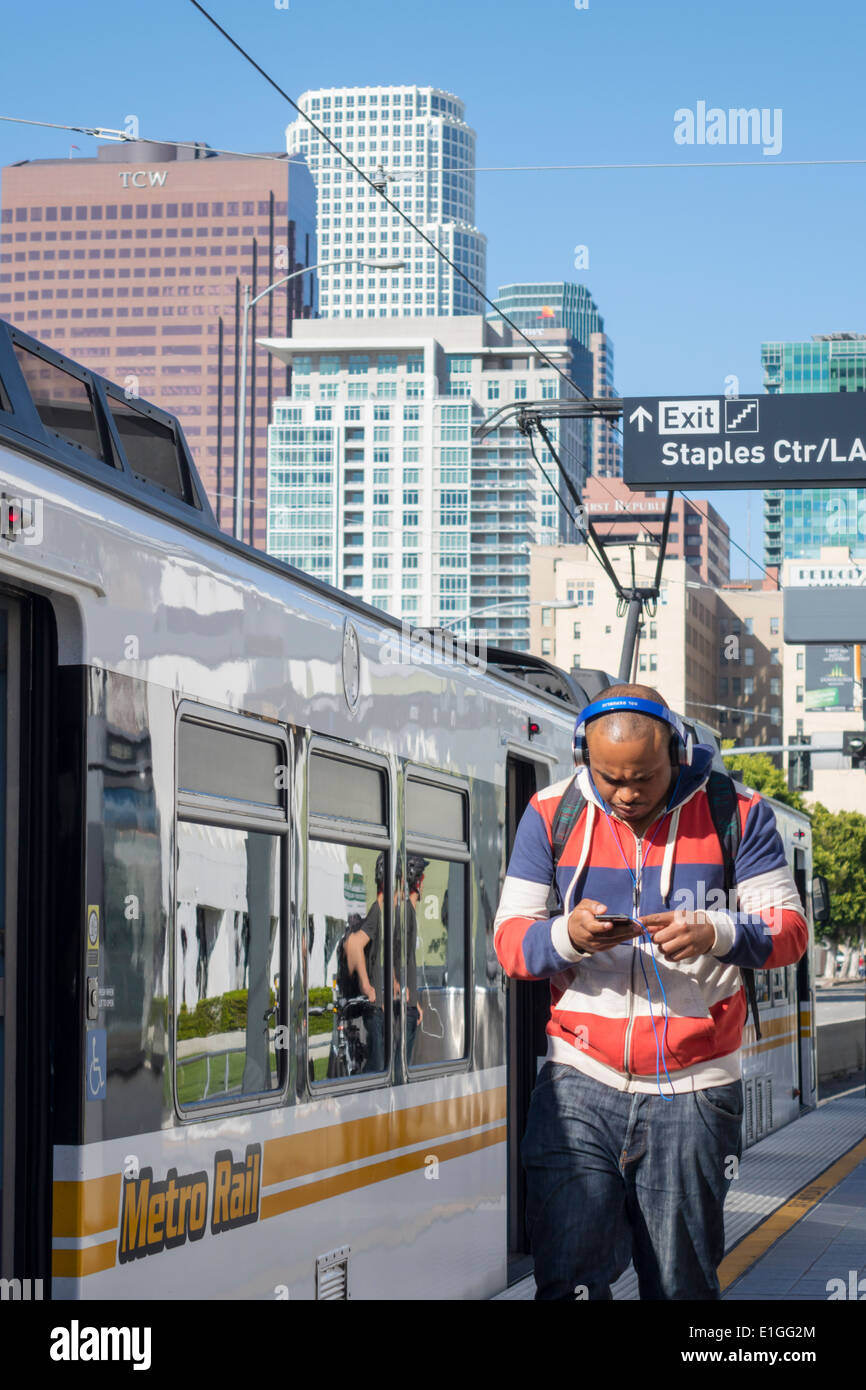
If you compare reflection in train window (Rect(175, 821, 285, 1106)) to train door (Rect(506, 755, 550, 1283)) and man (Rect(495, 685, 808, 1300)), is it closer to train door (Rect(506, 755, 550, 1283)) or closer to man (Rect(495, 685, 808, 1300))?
man (Rect(495, 685, 808, 1300))

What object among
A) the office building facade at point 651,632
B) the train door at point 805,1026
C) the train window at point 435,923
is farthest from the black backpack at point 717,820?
the office building facade at point 651,632

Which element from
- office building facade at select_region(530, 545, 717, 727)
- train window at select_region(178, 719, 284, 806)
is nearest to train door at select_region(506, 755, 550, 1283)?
train window at select_region(178, 719, 284, 806)

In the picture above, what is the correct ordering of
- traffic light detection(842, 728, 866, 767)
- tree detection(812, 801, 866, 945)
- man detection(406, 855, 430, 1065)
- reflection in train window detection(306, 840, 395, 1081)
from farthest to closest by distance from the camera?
tree detection(812, 801, 866, 945), traffic light detection(842, 728, 866, 767), man detection(406, 855, 430, 1065), reflection in train window detection(306, 840, 395, 1081)

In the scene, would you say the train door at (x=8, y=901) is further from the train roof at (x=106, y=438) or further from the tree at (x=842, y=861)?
the tree at (x=842, y=861)

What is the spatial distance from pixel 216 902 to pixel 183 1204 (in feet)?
2.45

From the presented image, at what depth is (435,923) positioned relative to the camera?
7.00 metres

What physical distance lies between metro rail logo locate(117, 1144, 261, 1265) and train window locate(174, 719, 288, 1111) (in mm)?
170

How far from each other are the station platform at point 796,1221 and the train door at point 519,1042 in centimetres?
43

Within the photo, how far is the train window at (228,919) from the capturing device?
15.3 feet

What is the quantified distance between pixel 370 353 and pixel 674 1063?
156711mm

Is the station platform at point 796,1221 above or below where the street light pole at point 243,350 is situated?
below

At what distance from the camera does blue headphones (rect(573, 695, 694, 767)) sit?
4.10 m

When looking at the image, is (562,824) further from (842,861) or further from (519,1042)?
(842,861)
